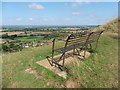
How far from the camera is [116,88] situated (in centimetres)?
266

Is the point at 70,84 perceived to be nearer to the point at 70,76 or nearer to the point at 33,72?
the point at 70,76

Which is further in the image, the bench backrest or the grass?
the bench backrest

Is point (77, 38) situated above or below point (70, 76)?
above

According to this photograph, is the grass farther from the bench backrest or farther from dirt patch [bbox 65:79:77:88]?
the bench backrest

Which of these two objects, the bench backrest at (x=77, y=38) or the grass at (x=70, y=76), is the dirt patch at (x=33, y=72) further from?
the bench backrest at (x=77, y=38)

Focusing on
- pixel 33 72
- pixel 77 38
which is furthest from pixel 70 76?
pixel 77 38

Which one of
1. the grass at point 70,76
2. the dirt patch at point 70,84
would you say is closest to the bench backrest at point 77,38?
the grass at point 70,76

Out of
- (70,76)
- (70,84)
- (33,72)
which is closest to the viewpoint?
(70,84)

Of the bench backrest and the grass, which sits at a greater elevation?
the bench backrest

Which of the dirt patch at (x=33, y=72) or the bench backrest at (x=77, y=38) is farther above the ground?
the bench backrest at (x=77, y=38)

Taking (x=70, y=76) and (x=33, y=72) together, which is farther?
(x=33, y=72)

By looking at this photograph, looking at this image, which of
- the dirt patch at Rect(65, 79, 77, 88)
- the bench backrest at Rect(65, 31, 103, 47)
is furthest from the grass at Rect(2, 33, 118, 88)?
the bench backrest at Rect(65, 31, 103, 47)


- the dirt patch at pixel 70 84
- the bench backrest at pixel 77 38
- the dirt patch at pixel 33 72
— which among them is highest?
the bench backrest at pixel 77 38

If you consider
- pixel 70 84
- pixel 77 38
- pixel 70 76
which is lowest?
pixel 70 84
